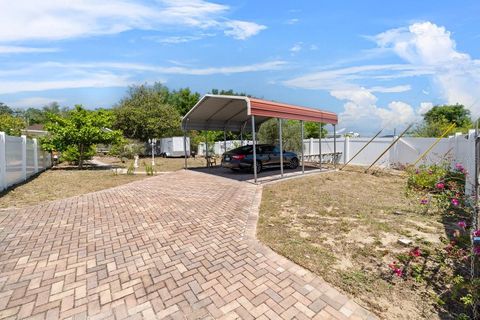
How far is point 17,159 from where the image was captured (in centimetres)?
975

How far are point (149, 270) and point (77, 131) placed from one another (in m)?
14.0

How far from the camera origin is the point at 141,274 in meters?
3.39

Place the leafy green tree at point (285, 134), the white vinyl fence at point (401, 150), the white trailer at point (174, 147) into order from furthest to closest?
the white trailer at point (174, 147), the leafy green tree at point (285, 134), the white vinyl fence at point (401, 150)

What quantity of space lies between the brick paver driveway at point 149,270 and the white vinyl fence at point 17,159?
3.26 metres

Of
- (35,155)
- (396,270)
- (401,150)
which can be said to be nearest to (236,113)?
(401,150)

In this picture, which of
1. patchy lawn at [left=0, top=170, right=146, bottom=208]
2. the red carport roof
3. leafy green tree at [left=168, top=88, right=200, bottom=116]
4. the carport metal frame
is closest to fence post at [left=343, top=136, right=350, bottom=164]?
the carport metal frame

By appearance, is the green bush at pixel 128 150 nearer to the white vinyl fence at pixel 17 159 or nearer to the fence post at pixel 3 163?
the white vinyl fence at pixel 17 159

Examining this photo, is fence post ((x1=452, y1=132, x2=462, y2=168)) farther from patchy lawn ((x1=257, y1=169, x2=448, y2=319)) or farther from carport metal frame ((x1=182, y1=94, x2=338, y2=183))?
carport metal frame ((x1=182, y1=94, x2=338, y2=183))

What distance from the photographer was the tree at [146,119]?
26594 millimetres

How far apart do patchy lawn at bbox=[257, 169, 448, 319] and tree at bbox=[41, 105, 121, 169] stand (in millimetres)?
11522

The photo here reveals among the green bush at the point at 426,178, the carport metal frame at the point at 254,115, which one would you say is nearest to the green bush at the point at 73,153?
the carport metal frame at the point at 254,115

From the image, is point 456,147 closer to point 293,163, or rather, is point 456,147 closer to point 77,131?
point 293,163

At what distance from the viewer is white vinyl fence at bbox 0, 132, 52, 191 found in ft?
27.1

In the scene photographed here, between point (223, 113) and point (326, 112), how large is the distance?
527 centimetres
